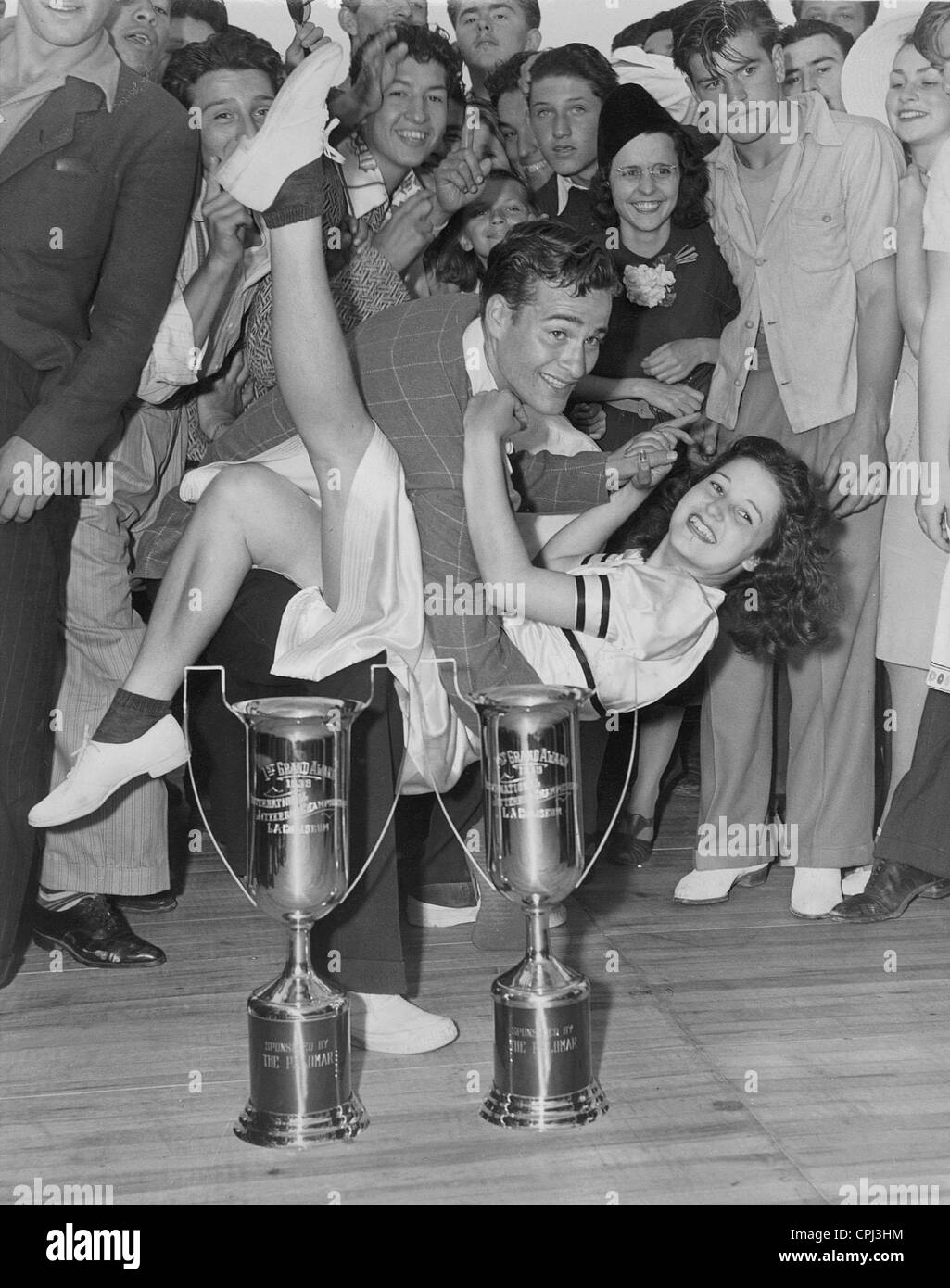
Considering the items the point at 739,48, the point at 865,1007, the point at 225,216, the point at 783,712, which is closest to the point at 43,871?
the point at 225,216

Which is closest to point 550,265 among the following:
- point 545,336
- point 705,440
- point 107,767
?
point 545,336

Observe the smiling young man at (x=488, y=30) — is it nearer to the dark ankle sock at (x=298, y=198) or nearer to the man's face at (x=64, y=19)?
the man's face at (x=64, y=19)

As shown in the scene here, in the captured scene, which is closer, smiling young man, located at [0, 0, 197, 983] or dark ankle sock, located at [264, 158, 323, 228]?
dark ankle sock, located at [264, 158, 323, 228]

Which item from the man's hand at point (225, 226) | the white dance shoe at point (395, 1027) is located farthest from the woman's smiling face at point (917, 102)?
the white dance shoe at point (395, 1027)

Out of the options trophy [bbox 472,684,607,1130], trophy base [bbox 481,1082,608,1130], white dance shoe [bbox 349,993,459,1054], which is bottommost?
white dance shoe [bbox 349,993,459,1054]

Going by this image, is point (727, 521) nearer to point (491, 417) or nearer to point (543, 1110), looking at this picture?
point (491, 417)

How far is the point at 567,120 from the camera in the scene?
11.2 ft

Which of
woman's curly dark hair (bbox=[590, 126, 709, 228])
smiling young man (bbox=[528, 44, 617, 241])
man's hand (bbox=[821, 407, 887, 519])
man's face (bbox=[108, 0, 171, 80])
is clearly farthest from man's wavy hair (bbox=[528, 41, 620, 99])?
man's hand (bbox=[821, 407, 887, 519])

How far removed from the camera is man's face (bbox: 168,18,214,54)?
10.5 ft

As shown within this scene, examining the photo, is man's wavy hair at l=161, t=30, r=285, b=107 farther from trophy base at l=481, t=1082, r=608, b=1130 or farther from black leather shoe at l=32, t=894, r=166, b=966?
trophy base at l=481, t=1082, r=608, b=1130

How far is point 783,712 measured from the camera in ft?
12.4

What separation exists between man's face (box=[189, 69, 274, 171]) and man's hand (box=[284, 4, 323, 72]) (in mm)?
145

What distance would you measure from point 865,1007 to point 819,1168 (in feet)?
2.04

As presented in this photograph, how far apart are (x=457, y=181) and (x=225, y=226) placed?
53 centimetres
